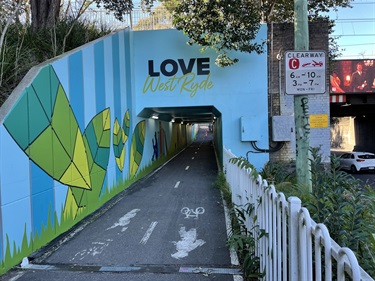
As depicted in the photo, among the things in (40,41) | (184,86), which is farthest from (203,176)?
(40,41)

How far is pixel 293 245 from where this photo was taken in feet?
8.64

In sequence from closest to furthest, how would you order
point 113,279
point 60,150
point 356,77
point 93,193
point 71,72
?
point 113,279 < point 60,150 < point 71,72 < point 93,193 < point 356,77

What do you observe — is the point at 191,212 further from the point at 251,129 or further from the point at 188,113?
the point at 188,113

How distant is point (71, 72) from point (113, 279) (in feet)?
15.8

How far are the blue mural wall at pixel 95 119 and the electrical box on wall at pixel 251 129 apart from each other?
0.13m

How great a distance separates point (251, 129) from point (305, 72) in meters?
8.31

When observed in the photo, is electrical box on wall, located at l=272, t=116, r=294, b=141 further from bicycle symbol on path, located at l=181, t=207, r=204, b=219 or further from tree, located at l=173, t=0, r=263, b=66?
bicycle symbol on path, located at l=181, t=207, r=204, b=219

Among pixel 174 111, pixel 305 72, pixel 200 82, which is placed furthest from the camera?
pixel 174 111

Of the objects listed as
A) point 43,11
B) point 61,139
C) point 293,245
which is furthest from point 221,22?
point 293,245

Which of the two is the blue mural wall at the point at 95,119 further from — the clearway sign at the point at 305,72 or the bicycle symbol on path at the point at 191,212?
the clearway sign at the point at 305,72

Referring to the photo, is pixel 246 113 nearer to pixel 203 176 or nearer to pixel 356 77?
pixel 203 176

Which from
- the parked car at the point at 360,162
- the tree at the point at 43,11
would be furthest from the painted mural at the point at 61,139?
the parked car at the point at 360,162

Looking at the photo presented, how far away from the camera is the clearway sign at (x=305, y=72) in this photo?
5.46 meters

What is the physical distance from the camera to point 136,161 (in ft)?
45.5
